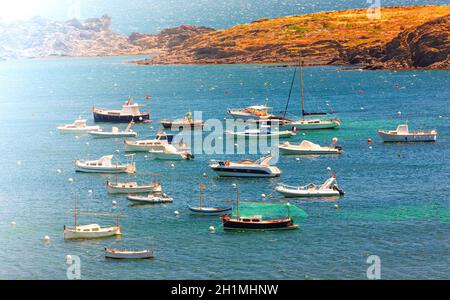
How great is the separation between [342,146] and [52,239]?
54493mm

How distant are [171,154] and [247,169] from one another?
54.4ft

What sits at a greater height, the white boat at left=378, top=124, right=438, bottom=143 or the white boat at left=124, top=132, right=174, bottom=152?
the white boat at left=378, top=124, right=438, bottom=143

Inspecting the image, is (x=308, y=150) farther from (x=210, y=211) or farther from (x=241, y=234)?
(x=241, y=234)

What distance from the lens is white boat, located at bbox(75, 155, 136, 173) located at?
105m

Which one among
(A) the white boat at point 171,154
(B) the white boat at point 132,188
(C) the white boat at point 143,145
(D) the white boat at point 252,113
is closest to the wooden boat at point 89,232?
(B) the white boat at point 132,188

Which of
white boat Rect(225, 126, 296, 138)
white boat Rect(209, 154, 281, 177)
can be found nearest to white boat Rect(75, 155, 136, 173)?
white boat Rect(209, 154, 281, 177)

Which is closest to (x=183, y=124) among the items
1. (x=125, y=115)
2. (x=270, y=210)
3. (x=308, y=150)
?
(x=125, y=115)

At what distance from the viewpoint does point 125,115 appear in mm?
156875

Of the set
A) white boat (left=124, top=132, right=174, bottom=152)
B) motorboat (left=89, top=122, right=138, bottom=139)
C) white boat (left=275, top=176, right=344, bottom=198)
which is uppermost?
motorboat (left=89, top=122, right=138, bottom=139)

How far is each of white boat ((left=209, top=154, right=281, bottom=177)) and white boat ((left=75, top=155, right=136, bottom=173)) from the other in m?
10.5

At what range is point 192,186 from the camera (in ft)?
314

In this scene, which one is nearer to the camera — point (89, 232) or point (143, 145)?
point (89, 232)

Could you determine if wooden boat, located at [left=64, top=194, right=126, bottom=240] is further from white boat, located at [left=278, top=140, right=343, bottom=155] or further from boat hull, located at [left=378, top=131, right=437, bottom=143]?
boat hull, located at [left=378, top=131, right=437, bottom=143]

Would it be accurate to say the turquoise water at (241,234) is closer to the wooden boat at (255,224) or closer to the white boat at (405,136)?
the wooden boat at (255,224)
